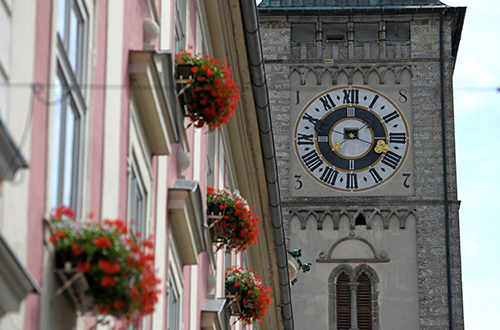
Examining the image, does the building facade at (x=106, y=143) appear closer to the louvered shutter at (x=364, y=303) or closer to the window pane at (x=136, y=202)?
the window pane at (x=136, y=202)

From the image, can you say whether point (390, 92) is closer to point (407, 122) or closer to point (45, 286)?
point (407, 122)

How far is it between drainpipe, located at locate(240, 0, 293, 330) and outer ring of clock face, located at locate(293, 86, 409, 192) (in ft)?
38.9

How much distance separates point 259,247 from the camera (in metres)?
18.4

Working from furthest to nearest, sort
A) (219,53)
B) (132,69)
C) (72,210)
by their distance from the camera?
(219,53)
(132,69)
(72,210)

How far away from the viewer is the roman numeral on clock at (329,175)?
110ft

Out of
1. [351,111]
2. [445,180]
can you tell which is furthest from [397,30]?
[445,180]

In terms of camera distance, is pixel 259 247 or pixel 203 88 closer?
pixel 203 88

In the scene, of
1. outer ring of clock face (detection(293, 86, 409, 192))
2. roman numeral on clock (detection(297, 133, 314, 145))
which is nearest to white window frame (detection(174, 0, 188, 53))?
outer ring of clock face (detection(293, 86, 409, 192))

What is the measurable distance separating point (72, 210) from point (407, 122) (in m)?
28.1

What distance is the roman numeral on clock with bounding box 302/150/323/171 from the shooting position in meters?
33.8

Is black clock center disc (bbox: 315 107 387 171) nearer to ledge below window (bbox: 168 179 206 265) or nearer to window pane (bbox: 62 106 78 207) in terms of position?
ledge below window (bbox: 168 179 206 265)

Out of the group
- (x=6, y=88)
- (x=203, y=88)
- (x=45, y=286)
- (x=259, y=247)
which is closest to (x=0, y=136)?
(x=6, y=88)

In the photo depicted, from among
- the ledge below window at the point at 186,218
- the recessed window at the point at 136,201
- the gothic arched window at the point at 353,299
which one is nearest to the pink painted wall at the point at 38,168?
the recessed window at the point at 136,201

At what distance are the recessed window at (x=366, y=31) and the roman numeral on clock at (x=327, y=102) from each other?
1.83 metres
